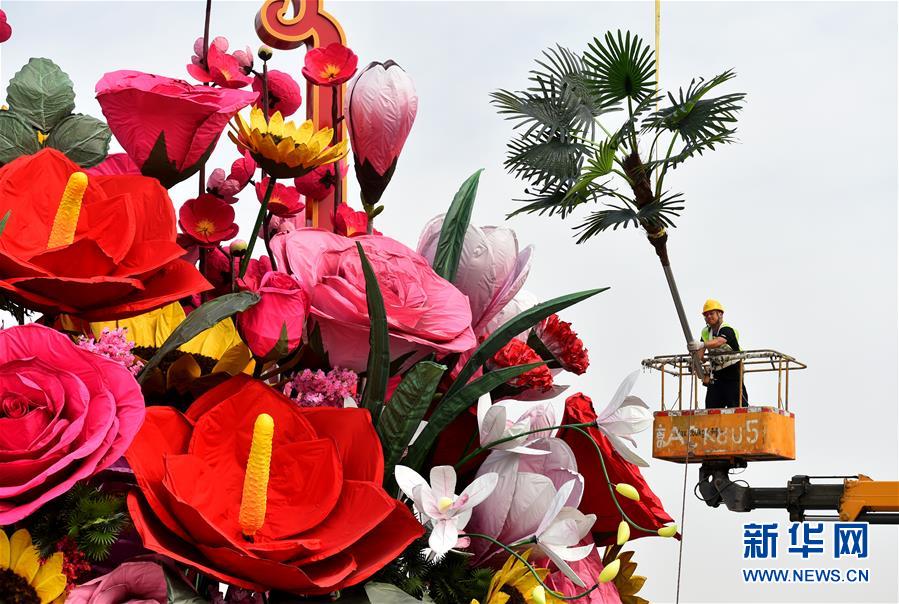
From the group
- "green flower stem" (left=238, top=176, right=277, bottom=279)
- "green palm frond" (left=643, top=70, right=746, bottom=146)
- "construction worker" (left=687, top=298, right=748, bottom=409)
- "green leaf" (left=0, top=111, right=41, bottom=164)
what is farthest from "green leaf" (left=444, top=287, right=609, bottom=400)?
"construction worker" (left=687, top=298, right=748, bottom=409)

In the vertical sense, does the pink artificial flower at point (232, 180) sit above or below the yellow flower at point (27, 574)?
above

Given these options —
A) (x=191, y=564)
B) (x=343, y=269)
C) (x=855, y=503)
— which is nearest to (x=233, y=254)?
(x=343, y=269)

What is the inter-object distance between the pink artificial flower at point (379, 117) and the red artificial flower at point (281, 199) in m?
0.05

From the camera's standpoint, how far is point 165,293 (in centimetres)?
42

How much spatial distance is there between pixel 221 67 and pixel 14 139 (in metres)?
0.11

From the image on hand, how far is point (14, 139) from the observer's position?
1.60 ft

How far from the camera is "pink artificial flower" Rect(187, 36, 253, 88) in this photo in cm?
53

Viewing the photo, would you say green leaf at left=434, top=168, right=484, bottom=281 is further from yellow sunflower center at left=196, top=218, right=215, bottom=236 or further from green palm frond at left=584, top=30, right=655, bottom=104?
green palm frond at left=584, top=30, right=655, bottom=104

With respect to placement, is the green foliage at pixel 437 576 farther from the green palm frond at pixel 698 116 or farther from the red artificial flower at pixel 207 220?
the green palm frond at pixel 698 116

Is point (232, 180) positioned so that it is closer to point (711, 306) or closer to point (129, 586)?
point (129, 586)

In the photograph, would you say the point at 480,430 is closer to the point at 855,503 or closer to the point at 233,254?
the point at 233,254

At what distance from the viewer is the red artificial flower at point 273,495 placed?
13.9 inches

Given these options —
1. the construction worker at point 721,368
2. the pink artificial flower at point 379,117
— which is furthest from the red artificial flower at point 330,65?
the construction worker at point 721,368

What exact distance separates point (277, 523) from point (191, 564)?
5 centimetres
